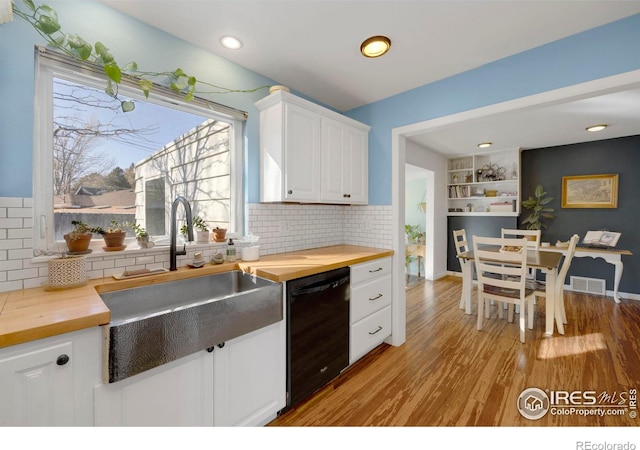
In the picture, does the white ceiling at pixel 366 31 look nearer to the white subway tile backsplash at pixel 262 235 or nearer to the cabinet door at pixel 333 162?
the cabinet door at pixel 333 162

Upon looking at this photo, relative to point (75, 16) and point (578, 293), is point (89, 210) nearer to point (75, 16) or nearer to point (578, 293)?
point (75, 16)

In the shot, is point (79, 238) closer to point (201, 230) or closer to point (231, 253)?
point (201, 230)

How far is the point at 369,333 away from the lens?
7.59ft

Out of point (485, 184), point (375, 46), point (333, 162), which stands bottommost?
point (333, 162)

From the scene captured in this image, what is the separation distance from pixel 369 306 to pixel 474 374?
38.5 inches

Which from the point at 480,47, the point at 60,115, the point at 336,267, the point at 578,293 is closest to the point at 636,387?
the point at 336,267

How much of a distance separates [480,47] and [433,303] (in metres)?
3.14

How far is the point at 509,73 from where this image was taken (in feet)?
6.54

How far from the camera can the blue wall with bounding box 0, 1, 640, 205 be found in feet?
4.30

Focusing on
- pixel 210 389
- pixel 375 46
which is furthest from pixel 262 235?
pixel 375 46

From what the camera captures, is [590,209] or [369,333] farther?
[590,209]

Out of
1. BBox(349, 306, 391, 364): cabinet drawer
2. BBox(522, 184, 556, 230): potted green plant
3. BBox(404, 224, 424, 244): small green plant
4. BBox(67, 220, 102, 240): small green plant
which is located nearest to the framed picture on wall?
BBox(522, 184, 556, 230): potted green plant

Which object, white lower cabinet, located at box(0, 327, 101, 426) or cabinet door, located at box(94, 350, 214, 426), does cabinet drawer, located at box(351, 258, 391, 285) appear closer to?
cabinet door, located at box(94, 350, 214, 426)

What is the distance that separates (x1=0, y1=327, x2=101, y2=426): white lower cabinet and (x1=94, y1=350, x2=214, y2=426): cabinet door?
0.06 metres
